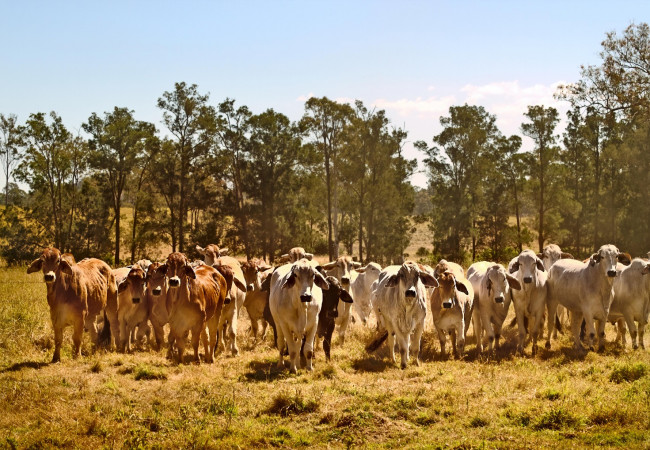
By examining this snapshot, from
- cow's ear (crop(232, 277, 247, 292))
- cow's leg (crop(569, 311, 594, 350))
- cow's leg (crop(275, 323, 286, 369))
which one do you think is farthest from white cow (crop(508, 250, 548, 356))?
cow's ear (crop(232, 277, 247, 292))

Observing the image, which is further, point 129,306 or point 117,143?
point 117,143

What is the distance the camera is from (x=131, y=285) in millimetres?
14570

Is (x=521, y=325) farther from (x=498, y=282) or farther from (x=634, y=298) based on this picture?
(x=634, y=298)

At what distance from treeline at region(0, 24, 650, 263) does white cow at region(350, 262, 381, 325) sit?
78.7 ft

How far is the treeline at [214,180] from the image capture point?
43.7 metres

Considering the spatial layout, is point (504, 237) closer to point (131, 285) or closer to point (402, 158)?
point (402, 158)

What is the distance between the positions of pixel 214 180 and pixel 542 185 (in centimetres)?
2380

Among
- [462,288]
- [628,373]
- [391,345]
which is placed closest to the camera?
[628,373]

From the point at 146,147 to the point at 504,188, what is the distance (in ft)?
87.6

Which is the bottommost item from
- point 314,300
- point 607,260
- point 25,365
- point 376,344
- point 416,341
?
point 25,365

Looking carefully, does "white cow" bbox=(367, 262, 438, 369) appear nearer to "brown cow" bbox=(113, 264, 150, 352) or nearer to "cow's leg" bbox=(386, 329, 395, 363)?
"cow's leg" bbox=(386, 329, 395, 363)

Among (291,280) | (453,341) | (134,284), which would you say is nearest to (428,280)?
(453,341)

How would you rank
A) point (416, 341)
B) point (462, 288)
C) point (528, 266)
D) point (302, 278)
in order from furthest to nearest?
point (528, 266) → point (462, 288) → point (416, 341) → point (302, 278)

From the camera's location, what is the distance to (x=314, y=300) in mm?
12281
